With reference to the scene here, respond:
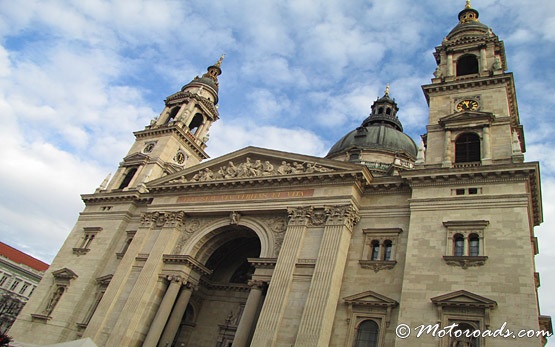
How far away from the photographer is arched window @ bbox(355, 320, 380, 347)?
1972 centimetres

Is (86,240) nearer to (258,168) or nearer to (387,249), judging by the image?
(258,168)

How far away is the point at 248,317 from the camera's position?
2238 centimetres

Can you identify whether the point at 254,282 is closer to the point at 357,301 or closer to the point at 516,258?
the point at 357,301

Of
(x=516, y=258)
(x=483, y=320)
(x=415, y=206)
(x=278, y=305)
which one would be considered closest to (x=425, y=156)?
(x=415, y=206)

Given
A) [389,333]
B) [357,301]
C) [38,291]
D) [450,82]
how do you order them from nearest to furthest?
1. [389,333]
2. [357,301]
3. [450,82]
4. [38,291]

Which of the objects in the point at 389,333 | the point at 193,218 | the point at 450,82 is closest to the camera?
the point at 389,333

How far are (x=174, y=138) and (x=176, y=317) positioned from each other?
1816 centimetres

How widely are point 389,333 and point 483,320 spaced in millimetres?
3924

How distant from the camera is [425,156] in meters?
25.3

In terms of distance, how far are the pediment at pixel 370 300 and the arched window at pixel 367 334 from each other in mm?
864

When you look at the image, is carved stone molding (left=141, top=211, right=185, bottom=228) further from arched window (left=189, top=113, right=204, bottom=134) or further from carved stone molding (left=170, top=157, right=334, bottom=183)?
arched window (left=189, top=113, right=204, bottom=134)

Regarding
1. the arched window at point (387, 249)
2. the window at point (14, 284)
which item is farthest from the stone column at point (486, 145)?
the window at point (14, 284)

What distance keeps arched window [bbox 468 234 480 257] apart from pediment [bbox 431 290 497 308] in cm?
224

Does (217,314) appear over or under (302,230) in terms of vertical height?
under
